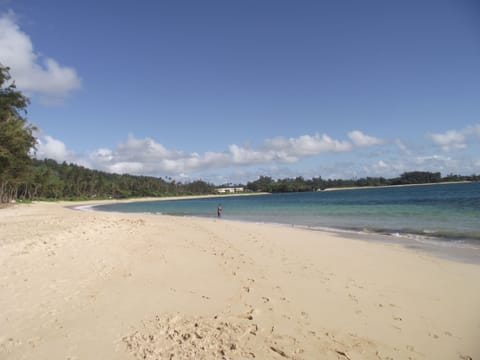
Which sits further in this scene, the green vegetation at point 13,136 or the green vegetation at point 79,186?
the green vegetation at point 79,186

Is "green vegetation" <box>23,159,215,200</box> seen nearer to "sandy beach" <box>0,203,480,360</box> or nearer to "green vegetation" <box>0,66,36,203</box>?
"green vegetation" <box>0,66,36,203</box>

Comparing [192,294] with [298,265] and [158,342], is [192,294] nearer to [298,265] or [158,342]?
[158,342]

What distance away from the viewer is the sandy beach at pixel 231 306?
3736 millimetres

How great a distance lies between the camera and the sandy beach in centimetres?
374

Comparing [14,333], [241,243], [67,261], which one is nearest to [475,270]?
[241,243]

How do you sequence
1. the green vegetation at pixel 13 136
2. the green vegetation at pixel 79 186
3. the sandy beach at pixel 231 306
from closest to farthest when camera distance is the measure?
the sandy beach at pixel 231 306 < the green vegetation at pixel 13 136 < the green vegetation at pixel 79 186

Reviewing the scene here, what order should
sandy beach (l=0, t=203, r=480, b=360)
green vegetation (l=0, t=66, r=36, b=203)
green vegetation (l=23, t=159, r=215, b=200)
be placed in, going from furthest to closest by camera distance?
green vegetation (l=23, t=159, r=215, b=200)
green vegetation (l=0, t=66, r=36, b=203)
sandy beach (l=0, t=203, r=480, b=360)

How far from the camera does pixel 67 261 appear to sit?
299 inches

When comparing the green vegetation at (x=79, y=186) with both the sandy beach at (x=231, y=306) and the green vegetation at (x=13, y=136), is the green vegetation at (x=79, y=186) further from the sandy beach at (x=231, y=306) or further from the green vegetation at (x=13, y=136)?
the sandy beach at (x=231, y=306)

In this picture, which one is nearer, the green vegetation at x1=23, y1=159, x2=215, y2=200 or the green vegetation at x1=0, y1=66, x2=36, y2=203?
the green vegetation at x1=0, y1=66, x2=36, y2=203

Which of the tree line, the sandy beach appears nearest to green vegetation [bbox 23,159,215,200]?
the tree line

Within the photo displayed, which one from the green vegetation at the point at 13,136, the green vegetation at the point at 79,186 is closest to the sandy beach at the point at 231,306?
the green vegetation at the point at 13,136

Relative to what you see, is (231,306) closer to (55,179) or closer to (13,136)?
(13,136)

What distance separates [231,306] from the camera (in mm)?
5074
